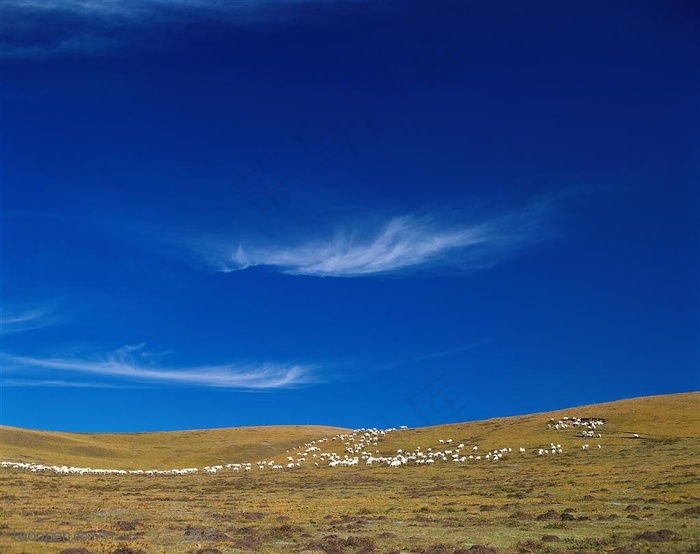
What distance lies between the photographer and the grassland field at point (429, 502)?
2806 cm

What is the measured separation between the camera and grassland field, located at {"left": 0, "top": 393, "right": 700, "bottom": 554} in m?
28.1

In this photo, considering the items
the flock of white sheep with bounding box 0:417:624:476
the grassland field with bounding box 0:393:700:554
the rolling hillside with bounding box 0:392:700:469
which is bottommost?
the grassland field with bounding box 0:393:700:554

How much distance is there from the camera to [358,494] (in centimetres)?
5741

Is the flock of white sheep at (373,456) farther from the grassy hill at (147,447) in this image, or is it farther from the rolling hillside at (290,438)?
the grassy hill at (147,447)

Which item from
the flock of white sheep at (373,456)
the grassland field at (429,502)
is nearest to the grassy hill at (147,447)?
the grassland field at (429,502)

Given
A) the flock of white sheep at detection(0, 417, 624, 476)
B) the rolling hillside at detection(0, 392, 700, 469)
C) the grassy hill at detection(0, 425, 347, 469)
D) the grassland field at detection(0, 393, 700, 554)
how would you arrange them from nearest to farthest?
1. the grassland field at detection(0, 393, 700, 554)
2. the flock of white sheep at detection(0, 417, 624, 476)
3. the rolling hillside at detection(0, 392, 700, 469)
4. the grassy hill at detection(0, 425, 347, 469)

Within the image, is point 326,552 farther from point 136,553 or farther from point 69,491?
point 69,491

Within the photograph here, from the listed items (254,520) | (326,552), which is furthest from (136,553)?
(254,520)

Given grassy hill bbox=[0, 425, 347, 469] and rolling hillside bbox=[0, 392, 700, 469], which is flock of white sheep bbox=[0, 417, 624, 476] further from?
grassy hill bbox=[0, 425, 347, 469]

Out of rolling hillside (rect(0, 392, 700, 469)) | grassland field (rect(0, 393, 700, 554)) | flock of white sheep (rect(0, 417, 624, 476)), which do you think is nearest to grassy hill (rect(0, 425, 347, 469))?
rolling hillside (rect(0, 392, 700, 469))

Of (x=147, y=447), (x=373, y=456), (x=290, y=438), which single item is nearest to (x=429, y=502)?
(x=373, y=456)

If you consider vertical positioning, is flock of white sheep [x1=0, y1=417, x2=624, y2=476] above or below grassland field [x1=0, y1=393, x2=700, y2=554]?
above

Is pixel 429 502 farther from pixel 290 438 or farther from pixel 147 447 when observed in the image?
pixel 147 447

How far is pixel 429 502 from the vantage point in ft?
156
